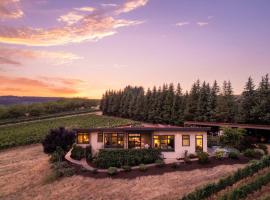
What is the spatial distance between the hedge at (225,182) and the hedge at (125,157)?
10743 mm

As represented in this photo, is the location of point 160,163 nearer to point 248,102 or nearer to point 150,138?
point 150,138

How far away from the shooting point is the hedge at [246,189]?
1627cm

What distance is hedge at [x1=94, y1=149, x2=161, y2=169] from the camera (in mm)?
28859

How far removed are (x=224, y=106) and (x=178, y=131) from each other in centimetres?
2528

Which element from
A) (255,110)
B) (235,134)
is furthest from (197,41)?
(255,110)

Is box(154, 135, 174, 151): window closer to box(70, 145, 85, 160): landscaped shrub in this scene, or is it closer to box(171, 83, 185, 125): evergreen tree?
box(70, 145, 85, 160): landscaped shrub

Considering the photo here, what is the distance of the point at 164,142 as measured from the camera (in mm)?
31172

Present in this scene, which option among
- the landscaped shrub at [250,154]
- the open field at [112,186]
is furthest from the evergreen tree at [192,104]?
the open field at [112,186]

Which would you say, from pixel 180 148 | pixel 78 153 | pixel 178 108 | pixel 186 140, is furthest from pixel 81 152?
pixel 178 108

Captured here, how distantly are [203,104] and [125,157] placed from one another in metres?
31.4

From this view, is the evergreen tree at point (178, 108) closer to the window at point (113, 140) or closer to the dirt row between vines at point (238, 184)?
the window at point (113, 140)

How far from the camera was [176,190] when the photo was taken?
21.9 metres

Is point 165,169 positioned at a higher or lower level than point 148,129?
lower

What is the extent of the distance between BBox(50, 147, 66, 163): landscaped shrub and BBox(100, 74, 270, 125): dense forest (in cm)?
3128
